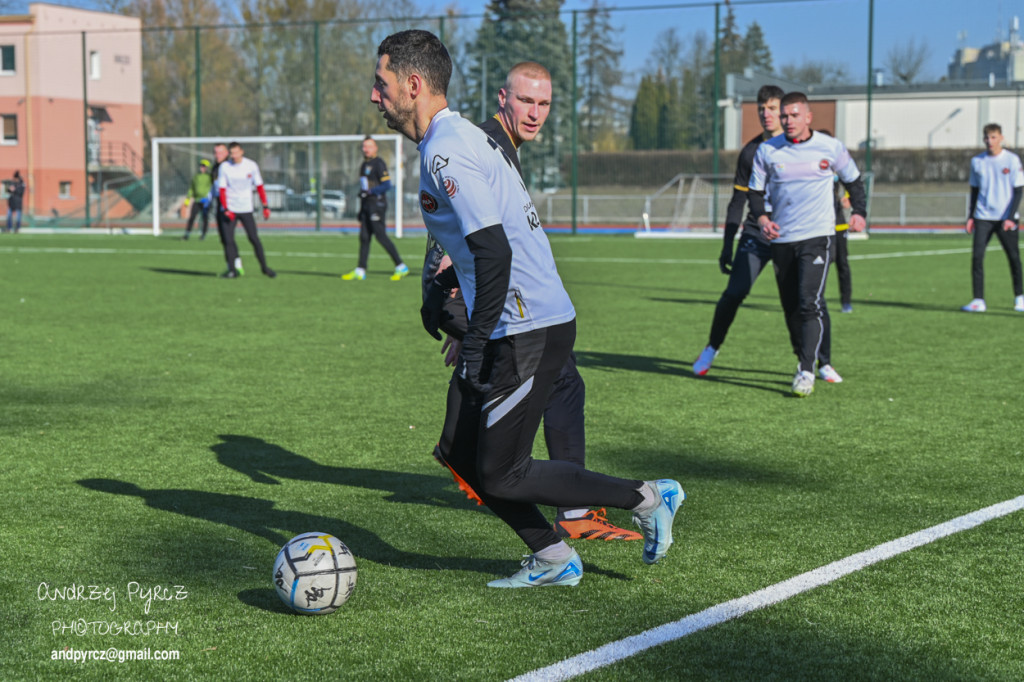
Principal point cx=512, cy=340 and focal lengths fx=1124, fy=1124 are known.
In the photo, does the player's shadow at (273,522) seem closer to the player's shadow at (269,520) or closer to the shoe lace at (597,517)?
the player's shadow at (269,520)

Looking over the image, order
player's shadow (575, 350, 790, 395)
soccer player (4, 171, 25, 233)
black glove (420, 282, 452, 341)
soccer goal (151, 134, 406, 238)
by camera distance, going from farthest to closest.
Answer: soccer player (4, 171, 25, 233), soccer goal (151, 134, 406, 238), player's shadow (575, 350, 790, 395), black glove (420, 282, 452, 341)

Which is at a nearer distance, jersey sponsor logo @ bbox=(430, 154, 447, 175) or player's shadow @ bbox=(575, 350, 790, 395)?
jersey sponsor logo @ bbox=(430, 154, 447, 175)

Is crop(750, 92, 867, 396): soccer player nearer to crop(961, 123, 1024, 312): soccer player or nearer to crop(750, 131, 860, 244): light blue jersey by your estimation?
crop(750, 131, 860, 244): light blue jersey

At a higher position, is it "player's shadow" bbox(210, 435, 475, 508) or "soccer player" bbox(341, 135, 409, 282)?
"soccer player" bbox(341, 135, 409, 282)

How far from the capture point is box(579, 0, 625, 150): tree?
3649cm

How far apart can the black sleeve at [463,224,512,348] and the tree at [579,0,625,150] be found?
32854 mm

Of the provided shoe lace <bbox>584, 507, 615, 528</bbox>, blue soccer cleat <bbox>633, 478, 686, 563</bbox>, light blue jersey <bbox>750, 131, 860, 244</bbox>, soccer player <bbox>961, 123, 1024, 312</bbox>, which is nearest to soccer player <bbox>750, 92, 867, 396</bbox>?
light blue jersey <bbox>750, 131, 860, 244</bbox>

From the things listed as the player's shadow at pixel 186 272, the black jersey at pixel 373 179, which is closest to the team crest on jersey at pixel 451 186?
the black jersey at pixel 373 179

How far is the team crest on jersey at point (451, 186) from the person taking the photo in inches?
134

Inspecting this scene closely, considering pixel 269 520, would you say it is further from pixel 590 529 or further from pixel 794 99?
pixel 794 99

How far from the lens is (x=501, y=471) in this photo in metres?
3.67

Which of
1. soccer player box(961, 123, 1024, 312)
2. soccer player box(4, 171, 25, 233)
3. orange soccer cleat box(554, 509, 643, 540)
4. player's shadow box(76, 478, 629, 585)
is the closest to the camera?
player's shadow box(76, 478, 629, 585)

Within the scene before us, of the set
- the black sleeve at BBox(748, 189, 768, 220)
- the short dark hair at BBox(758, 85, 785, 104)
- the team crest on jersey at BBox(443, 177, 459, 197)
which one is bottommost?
the team crest on jersey at BBox(443, 177, 459, 197)

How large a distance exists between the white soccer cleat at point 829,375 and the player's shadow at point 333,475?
372 centimetres
